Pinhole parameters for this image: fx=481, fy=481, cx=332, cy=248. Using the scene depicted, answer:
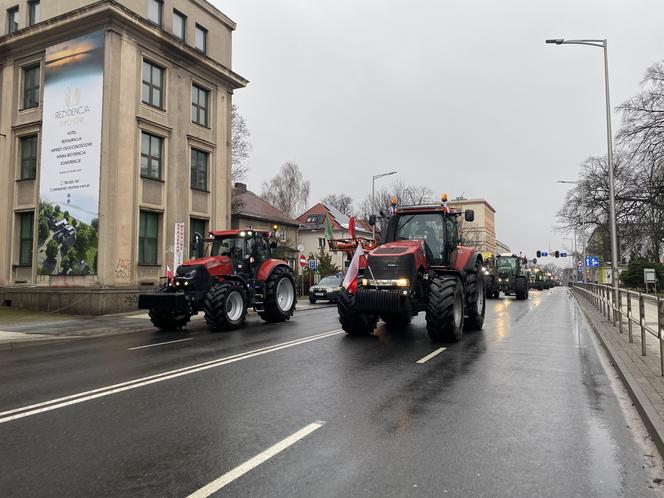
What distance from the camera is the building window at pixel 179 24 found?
2312cm

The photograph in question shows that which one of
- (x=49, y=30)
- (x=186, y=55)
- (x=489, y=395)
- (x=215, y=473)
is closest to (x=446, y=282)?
(x=489, y=395)

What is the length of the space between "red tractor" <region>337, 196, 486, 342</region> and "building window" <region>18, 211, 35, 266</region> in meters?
17.1

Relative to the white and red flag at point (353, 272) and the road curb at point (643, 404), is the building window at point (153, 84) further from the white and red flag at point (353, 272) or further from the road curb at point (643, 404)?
the road curb at point (643, 404)

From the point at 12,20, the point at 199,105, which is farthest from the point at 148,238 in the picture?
the point at 12,20

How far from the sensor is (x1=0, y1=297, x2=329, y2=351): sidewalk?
1156 cm

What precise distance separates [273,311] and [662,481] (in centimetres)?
1198

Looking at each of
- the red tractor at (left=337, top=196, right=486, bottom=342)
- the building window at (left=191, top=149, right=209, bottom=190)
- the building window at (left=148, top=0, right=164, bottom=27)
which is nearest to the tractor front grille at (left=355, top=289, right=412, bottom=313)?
the red tractor at (left=337, top=196, right=486, bottom=342)

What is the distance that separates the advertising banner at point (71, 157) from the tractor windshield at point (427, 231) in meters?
13.3

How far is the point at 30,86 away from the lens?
72.0ft

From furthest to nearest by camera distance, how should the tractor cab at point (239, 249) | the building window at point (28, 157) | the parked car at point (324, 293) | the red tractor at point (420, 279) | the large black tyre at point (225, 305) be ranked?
1. the parked car at point (324, 293)
2. the building window at point (28, 157)
3. the tractor cab at point (239, 249)
4. the large black tyre at point (225, 305)
5. the red tractor at point (420, 279)

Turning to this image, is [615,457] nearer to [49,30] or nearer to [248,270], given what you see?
[248,270]

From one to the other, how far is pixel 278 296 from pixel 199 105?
13501 millimetres

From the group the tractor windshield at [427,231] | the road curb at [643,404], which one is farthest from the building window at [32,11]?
the road curb at [643,404]

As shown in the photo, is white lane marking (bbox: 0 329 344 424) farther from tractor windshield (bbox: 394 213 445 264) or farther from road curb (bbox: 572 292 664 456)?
road curb (bbox: 572 292 664 456)
